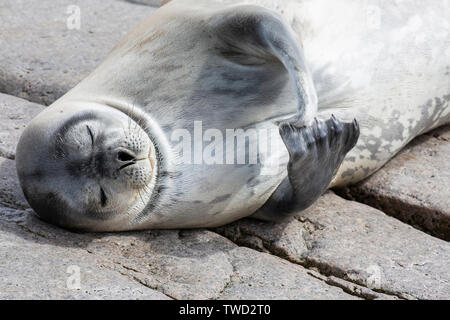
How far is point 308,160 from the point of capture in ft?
10.6

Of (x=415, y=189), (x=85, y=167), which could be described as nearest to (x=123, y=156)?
(x=85, y=167)

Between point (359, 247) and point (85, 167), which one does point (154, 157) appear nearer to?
point (85, 167)

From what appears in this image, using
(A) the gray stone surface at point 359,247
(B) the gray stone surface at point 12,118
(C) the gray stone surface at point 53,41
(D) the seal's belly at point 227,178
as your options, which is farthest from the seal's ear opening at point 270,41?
(C) the gray stone surface at point 53,41

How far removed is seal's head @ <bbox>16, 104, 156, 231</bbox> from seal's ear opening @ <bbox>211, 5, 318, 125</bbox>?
1.70 ft

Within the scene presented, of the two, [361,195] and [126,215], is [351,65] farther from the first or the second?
[126,215]

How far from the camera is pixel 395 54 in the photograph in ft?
12.6

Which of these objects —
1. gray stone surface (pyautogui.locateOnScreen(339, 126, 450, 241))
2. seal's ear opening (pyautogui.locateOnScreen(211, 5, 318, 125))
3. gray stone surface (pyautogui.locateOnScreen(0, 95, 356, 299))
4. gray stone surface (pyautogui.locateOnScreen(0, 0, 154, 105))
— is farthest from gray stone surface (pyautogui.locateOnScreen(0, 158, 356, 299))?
gray stone surface (pyautogui.locateOnScreen(0, 0, 154, 105))

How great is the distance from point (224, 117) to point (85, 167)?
0.59 meters

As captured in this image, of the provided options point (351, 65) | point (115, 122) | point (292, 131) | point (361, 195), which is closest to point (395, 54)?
point (351, 65)

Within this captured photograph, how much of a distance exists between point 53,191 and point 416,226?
155cm

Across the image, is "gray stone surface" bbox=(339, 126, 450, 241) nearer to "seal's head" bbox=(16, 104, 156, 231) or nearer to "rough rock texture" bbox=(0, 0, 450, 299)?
"rough rock texture" bbox=(0, 0, 450, 299)

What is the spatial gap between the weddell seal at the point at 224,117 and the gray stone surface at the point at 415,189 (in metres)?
0.09

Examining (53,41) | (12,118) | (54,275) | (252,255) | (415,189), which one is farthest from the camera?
(53,41)

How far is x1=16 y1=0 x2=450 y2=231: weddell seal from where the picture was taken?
3191 millimetres
